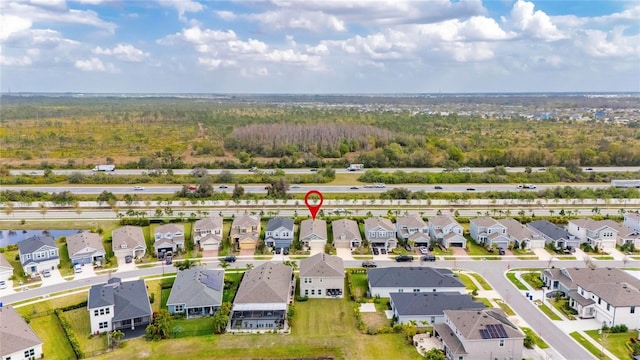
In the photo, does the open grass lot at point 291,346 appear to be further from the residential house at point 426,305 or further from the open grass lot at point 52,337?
the open grass lot at point 52,337

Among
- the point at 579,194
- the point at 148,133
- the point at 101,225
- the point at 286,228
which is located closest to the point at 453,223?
the point at 286,228

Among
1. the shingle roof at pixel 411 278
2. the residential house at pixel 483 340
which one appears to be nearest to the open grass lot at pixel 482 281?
the shingle roof at pixel 411 278

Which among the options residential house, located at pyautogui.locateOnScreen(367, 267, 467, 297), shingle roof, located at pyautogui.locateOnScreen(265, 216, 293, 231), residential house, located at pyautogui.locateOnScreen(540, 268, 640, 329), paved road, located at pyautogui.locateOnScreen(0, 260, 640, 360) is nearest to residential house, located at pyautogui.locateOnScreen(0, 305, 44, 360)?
paved road, located at pyautogui.locateOnScreen(0, 260, 640, 360)

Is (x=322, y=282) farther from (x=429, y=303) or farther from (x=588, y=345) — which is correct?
(x=588, y=345)

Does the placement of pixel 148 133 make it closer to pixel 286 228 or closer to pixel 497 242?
pixel 286 228

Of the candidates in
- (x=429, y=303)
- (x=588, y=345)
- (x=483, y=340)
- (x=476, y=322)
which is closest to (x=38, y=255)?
(x=429, y=303)

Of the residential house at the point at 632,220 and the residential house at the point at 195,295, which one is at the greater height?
the residential house at the point at 632,220
